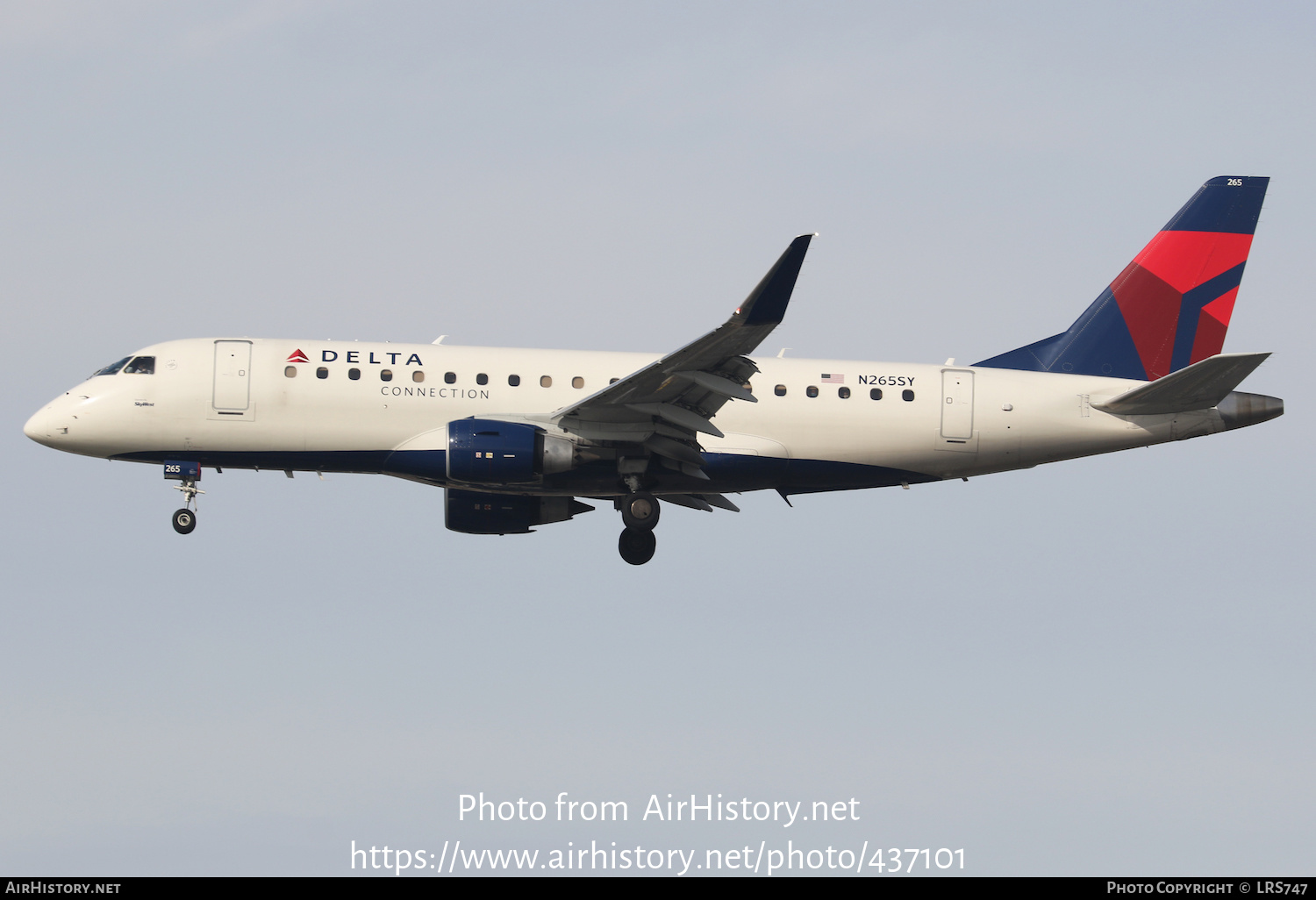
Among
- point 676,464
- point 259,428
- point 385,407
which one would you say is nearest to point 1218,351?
point 676,464

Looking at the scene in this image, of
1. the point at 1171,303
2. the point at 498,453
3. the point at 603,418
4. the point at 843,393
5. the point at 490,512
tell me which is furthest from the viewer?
the point at 1171,303

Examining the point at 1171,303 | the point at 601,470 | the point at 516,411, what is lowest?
the point at 601,470

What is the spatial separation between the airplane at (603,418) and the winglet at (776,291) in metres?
2.69

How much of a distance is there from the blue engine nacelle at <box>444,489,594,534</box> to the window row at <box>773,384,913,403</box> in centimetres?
682

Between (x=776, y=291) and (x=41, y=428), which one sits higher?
(x=776, y=291)

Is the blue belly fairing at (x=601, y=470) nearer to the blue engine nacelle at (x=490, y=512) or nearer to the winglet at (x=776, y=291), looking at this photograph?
the blue engine nacelle at (x=490, y=512)

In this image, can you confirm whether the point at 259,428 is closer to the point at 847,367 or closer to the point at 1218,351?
the point at 847,367

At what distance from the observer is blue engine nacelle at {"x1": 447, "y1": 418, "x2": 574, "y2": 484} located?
104 ft

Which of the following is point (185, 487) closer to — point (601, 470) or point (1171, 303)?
point (601, 470)

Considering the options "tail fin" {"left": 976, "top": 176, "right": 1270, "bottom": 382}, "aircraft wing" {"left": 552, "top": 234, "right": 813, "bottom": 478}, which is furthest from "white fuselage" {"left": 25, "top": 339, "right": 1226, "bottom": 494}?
"tail fin" {"left": 976, "top": 176, "right": 1270, "bottom": 382}

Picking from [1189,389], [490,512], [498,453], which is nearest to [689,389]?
[498,453]

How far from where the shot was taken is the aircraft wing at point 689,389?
27891 millimetres

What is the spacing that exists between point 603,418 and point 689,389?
2.12 metres

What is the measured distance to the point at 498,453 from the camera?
3164 cm
